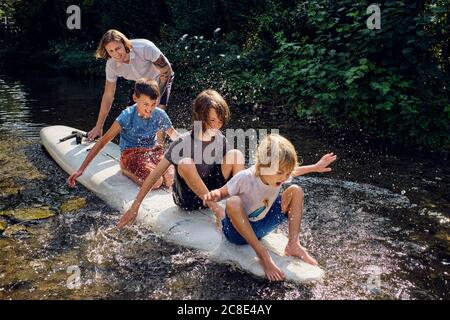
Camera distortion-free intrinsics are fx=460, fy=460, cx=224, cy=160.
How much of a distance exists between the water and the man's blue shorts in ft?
0.74

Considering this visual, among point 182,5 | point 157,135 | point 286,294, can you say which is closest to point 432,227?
point 286,294

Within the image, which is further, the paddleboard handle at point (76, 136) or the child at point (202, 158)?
the paddleboard handle at point (76, 136)

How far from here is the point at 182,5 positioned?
13.2 meters

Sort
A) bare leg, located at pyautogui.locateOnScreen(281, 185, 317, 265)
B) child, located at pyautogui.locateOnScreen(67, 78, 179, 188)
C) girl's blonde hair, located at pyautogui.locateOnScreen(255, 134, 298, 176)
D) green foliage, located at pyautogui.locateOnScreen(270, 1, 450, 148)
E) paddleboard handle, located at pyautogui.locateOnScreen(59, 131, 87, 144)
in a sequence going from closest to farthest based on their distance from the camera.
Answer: girl's blonde hair, located at pyautogui.locateOnScreen(255, 134, 298, 176) < bare leg, located at pyautogui.locateOnScreen(281, 185, 317, 265) < child, located at pyautogui.locateOnScreen(67, 78, 179, 188) < paddleboard handle, located at pyautogui.locateOnScreen(59, 131, 87, 144) < green foliage, located at pyautogui.locateOnScreen(270, 1, 450, 148)

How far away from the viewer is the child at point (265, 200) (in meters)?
2.88

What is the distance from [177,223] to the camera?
3.70 m

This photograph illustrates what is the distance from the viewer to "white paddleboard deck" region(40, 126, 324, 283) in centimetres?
314

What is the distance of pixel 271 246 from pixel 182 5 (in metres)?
11.2

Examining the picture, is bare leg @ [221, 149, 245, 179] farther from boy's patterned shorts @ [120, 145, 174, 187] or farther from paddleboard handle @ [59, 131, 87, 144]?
paddleboard handle @ [59, 131, 87, 144]

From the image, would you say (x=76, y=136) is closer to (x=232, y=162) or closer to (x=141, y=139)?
(x=141, y=139)

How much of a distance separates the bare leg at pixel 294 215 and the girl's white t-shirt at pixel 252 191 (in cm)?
10

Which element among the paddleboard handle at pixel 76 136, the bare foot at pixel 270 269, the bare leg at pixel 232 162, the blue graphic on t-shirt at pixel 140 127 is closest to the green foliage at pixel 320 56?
the blue graphic on t-shirt at pixel 140 127

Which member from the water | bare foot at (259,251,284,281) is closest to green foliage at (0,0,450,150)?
the water

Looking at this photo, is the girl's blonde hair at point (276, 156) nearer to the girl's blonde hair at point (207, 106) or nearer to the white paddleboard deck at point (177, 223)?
the girl's blonde hair at point (207, 106)
